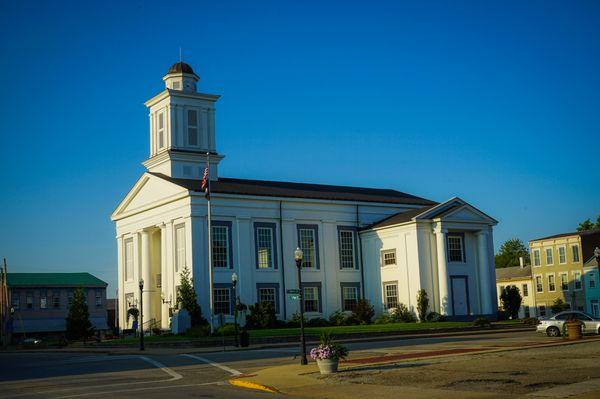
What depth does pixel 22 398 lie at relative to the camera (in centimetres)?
1997

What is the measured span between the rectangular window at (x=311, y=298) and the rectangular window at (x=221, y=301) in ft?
23.3

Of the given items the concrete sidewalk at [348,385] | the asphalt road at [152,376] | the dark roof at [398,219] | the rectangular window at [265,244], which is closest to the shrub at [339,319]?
the rectangular window at [265,244]

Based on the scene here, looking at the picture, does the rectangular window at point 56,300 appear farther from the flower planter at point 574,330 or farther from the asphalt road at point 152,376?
the flower planter at point 574,330

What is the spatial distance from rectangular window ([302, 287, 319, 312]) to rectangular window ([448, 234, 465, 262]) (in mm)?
11015

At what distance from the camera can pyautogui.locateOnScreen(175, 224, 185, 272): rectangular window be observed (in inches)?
2184

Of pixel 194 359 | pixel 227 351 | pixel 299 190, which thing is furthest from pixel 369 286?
pixel 194 359

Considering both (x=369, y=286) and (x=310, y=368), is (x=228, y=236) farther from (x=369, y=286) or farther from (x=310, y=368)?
(x=310, y=368)

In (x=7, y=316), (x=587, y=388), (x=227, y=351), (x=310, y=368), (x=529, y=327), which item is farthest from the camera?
(x=7, y=316)

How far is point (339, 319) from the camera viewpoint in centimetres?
5828

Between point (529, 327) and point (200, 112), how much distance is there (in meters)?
31.1

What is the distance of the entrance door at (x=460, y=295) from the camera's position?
5900 centimetres

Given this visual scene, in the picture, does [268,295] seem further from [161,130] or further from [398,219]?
[161,130]

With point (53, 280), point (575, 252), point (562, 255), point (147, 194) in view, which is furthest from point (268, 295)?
point (53, 280)

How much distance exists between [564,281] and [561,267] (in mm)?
1654
